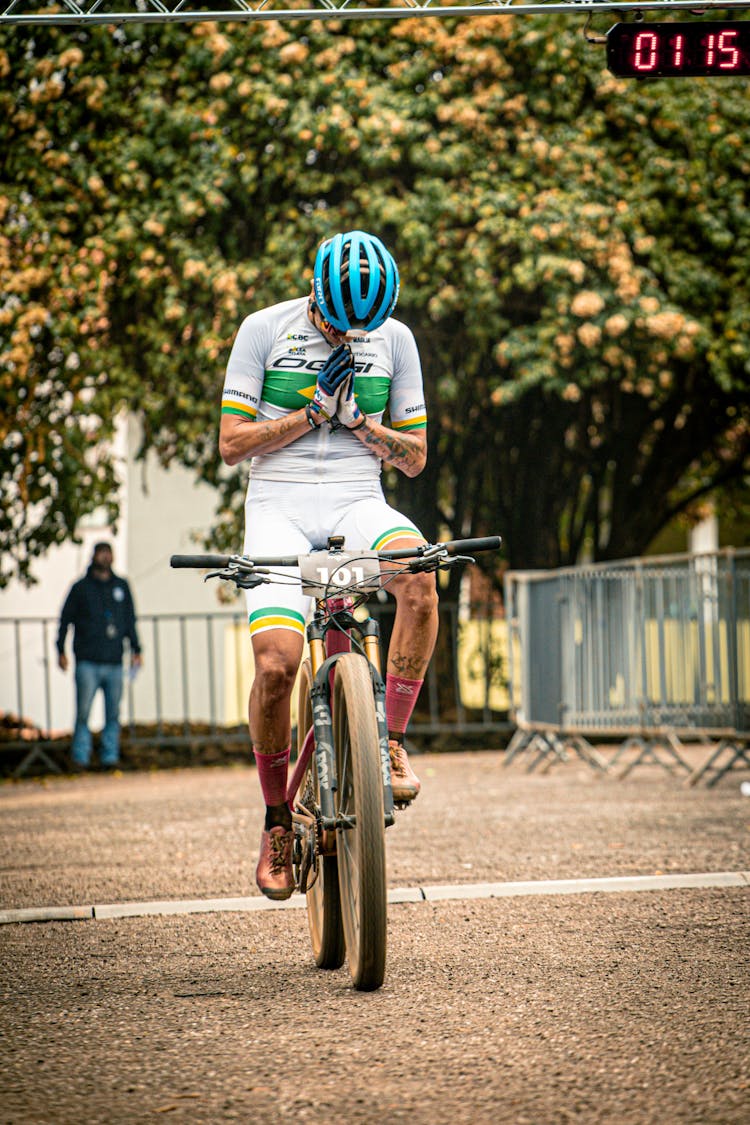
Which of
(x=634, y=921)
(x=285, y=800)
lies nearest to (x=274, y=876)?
(x=285, y=800)

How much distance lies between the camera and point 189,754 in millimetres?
16984

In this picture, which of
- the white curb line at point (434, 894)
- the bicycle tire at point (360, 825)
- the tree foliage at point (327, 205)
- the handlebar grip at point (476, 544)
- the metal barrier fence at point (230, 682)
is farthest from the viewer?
the metal barrier fence at point (230, 682)

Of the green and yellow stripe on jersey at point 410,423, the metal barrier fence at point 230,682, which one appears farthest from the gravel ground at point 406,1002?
the metal barrier fence at point 230,682

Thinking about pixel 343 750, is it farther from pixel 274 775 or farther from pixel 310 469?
pixel 310 469

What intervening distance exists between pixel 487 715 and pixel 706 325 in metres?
4.90

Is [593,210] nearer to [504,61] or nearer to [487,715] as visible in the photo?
[504,61]

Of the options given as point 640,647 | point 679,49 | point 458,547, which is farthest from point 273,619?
point 640,647

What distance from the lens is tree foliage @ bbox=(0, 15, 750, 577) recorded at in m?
15.3

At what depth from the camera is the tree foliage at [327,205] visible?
1527 cm

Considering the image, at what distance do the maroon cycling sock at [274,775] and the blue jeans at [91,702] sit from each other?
10.8 meters

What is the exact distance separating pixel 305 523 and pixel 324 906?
1.19 m

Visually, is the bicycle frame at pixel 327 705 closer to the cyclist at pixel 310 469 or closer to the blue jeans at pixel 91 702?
the cyclist at pixel 310 469

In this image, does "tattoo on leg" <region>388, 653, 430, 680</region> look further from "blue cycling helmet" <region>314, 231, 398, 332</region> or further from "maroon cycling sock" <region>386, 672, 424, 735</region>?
"blue cycling helmet" <region>314, 231, 398, 332</region>

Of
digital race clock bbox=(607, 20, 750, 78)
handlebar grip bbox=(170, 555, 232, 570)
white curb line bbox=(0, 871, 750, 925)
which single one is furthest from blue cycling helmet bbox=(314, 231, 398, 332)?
digital race clock bbox=(607, 20, 750, 78)
